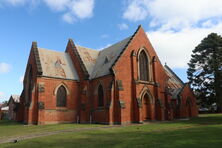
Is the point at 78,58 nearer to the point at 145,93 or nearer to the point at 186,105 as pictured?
the point at 145,93

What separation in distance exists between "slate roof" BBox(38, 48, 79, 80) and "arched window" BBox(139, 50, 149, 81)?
10.8 metres

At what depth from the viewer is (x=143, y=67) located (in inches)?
1259

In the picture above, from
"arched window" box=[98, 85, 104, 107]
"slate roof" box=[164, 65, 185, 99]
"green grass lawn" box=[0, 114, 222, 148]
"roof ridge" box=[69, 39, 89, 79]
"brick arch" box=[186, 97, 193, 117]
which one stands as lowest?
"green grass lawn" box=[0, 114, 222, 148]

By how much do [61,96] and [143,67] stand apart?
13.9m

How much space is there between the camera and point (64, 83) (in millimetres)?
31703

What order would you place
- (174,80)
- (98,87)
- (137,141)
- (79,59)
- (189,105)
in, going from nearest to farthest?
1. (137,141)
2. (98,87)
3. (79,59)
4. (189,105)
5. (174,80)

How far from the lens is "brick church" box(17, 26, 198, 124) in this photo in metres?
27.7

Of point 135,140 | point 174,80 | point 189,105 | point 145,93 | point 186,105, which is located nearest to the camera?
point 135,140

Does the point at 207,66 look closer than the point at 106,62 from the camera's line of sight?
No

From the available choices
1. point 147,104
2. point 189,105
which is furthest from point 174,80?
point 147,104

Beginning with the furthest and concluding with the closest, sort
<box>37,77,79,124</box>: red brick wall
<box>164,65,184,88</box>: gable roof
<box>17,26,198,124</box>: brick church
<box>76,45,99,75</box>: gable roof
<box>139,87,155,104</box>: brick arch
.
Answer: <box>164,65,184,88</box>: gable roof → <box>76,45,99,75</box>: gable roof → <box>139,87,155,104</box>: brick arch → <box>37,77,79,124</box>: red brick wall → <box>17,26,198,124</box>: brick church

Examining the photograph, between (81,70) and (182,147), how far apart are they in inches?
1000

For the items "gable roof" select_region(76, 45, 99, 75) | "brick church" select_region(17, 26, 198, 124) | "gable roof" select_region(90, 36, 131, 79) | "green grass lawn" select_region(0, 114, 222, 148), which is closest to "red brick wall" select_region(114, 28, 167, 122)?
"brick church" select_region(17, 26, 198, 124)

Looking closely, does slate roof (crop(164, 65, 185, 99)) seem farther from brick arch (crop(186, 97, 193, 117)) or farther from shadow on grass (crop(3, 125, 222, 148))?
shadow on grass (crop(3, 125, 222, 148))
